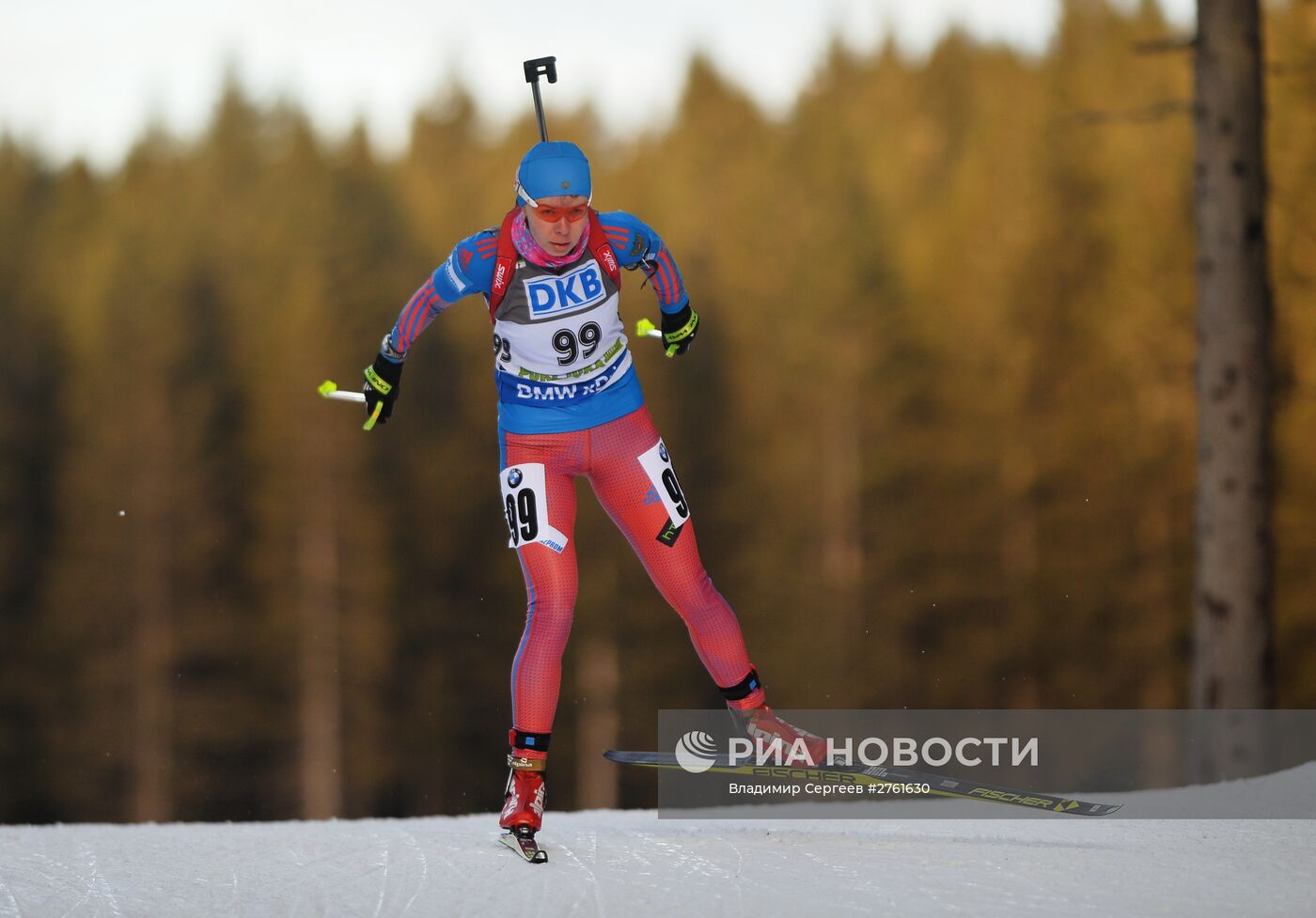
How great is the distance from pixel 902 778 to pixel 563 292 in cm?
237

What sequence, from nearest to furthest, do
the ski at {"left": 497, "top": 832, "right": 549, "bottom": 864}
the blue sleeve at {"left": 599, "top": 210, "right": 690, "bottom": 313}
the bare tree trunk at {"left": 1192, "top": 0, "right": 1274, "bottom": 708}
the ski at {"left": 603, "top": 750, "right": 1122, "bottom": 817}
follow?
1. the ski at {"left": 497, "top": 832, "right": 549, "bottom": 864}
2. the blue sleeve at {"left": 599, "top": 210, "right": 690, "bottom": 313}
3. the ski at {"left": 603, "top": 750, "right": 1122, "bottom": 817}
4. the bare tree trunk at {"left": 1192, "top": 0, "right": 1274, "bottom": 708}

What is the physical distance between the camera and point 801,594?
2200cm

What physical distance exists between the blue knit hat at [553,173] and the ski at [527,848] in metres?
2.37

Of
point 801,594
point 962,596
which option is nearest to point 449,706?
point 801,594

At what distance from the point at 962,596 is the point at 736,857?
17.7 metres

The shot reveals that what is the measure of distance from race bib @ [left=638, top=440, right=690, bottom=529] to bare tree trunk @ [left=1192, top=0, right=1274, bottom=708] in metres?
4.32

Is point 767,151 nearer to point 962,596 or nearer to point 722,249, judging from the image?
point 722,249

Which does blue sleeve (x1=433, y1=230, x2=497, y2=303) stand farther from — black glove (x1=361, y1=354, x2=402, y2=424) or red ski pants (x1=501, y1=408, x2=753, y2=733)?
red ski pants (x1=501, y1=408, x2=753, y2=733)

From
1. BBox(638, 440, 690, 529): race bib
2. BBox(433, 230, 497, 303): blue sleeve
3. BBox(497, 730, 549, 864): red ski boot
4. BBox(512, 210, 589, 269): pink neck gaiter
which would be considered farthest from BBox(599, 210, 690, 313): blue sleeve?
BBox(497, 730, 549, 864): red ski boot

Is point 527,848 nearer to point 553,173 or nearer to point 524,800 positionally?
point 524,800

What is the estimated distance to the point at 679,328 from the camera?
5828 mm

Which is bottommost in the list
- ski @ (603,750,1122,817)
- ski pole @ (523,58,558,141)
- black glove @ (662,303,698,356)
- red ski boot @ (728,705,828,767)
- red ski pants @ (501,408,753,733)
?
ski @ (603,750,1122,817)

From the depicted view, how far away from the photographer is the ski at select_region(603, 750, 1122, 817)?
5.52m

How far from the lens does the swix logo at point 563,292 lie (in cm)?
520
